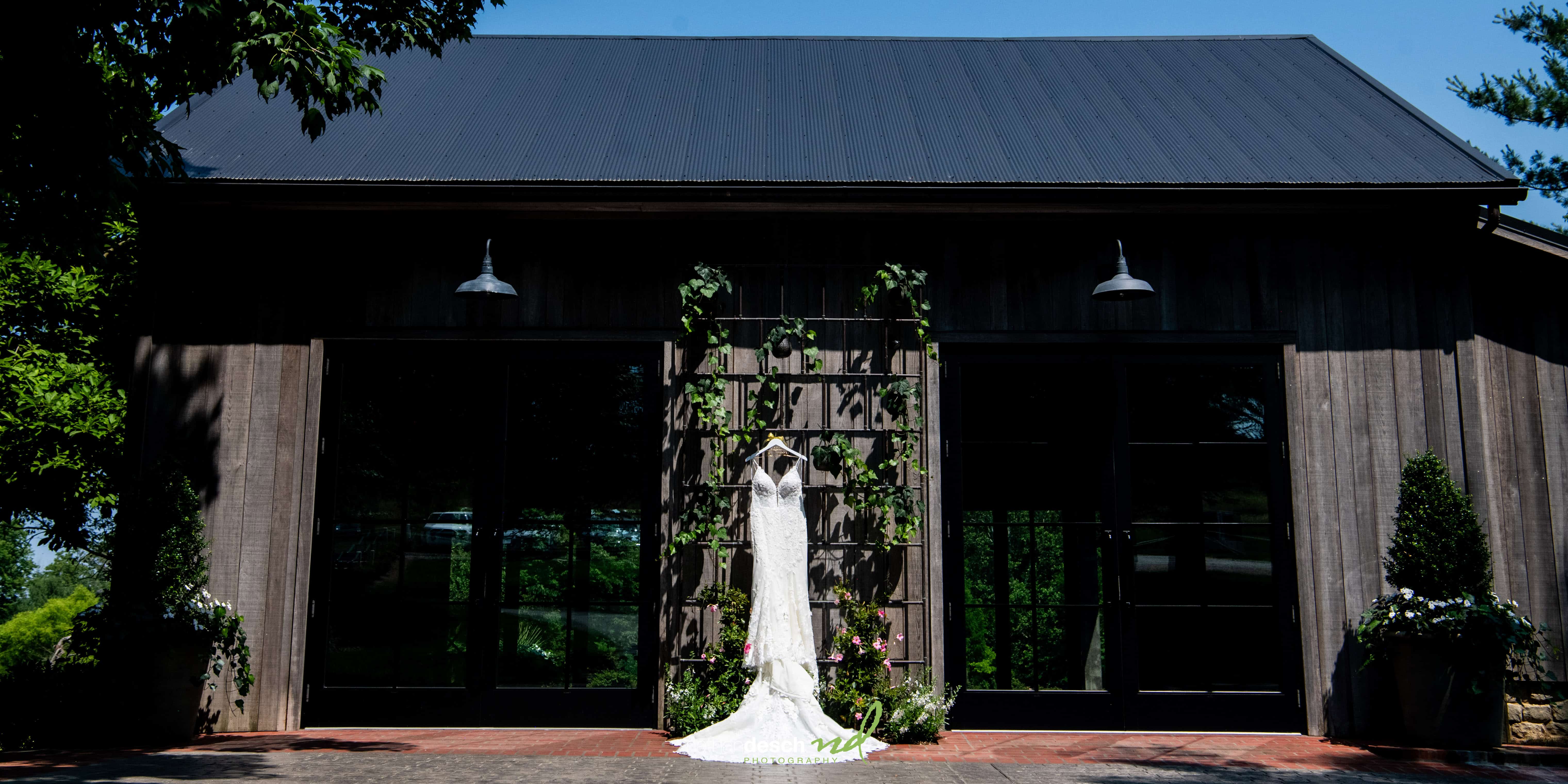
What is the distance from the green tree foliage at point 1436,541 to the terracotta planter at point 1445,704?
1.30 feet

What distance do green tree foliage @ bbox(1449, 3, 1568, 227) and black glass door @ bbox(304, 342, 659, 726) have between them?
36.8 ft

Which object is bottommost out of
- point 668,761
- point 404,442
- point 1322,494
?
point 668,761

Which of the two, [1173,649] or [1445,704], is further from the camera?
[1173,649]

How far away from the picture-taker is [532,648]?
6.58 meters

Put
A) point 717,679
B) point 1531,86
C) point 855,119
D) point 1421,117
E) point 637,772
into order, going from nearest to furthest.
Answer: point 637,772 < point 717,679 < point 1421,117 < point 855,119 < point 1531,86

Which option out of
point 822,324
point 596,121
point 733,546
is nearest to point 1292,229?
point 822,324

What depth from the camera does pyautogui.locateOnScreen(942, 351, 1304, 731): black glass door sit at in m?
6.50

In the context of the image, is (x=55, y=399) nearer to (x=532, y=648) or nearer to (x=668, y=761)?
(x=532, y=648)

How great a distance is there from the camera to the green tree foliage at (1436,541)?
6.09m

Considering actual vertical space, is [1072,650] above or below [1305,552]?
below

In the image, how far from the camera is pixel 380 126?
7625 millimetres

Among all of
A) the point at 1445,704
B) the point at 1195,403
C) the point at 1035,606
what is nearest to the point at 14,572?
the point at 1035,606

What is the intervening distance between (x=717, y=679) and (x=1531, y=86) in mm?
12165
